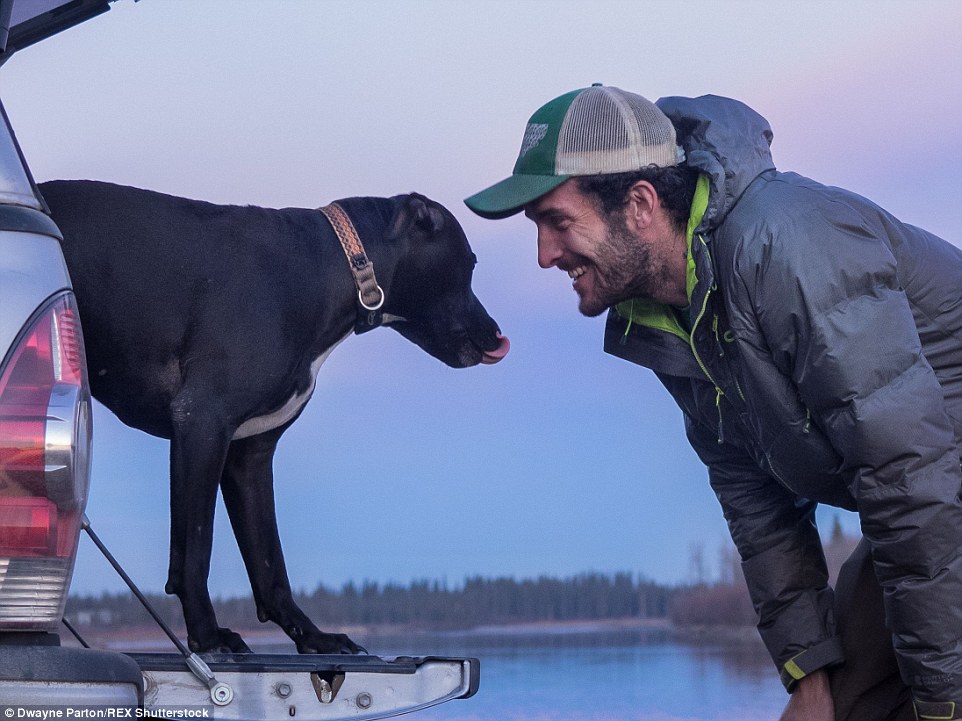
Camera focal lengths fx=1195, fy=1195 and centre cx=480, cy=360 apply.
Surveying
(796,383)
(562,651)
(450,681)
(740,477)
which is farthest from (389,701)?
(562,651)

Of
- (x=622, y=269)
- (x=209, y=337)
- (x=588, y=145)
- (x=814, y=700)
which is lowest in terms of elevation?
(x=814, y=700)

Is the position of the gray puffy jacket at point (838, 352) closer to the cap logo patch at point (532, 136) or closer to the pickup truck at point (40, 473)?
the cap logo patch at point (532, 136)

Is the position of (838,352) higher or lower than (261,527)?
higher

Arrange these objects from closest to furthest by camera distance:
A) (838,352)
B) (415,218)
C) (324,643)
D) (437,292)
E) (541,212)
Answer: (838,352)
(541,212)
(324,643)
(415,218)
(437,292)

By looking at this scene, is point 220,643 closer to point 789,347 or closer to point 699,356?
point 699,356

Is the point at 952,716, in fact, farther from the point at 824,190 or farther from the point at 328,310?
the point at 328,310

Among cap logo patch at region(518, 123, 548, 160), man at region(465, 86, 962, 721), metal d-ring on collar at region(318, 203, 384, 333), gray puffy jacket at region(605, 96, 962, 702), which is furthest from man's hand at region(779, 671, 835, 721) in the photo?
metal d-ring on collar at region(318, 203, 384, 333)

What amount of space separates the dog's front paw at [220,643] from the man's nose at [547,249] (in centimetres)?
119

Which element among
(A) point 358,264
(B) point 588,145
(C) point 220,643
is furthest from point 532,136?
(C) point 220,643

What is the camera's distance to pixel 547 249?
2.77m

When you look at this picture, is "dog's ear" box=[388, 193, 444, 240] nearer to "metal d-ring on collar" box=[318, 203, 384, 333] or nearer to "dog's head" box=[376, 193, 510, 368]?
"dog's head" box=[376, 193, 510, 368]

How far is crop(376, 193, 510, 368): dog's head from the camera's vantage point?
3734 mm

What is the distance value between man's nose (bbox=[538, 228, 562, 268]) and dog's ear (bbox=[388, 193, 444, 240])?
98 centimetres

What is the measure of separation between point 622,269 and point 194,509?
121cm
